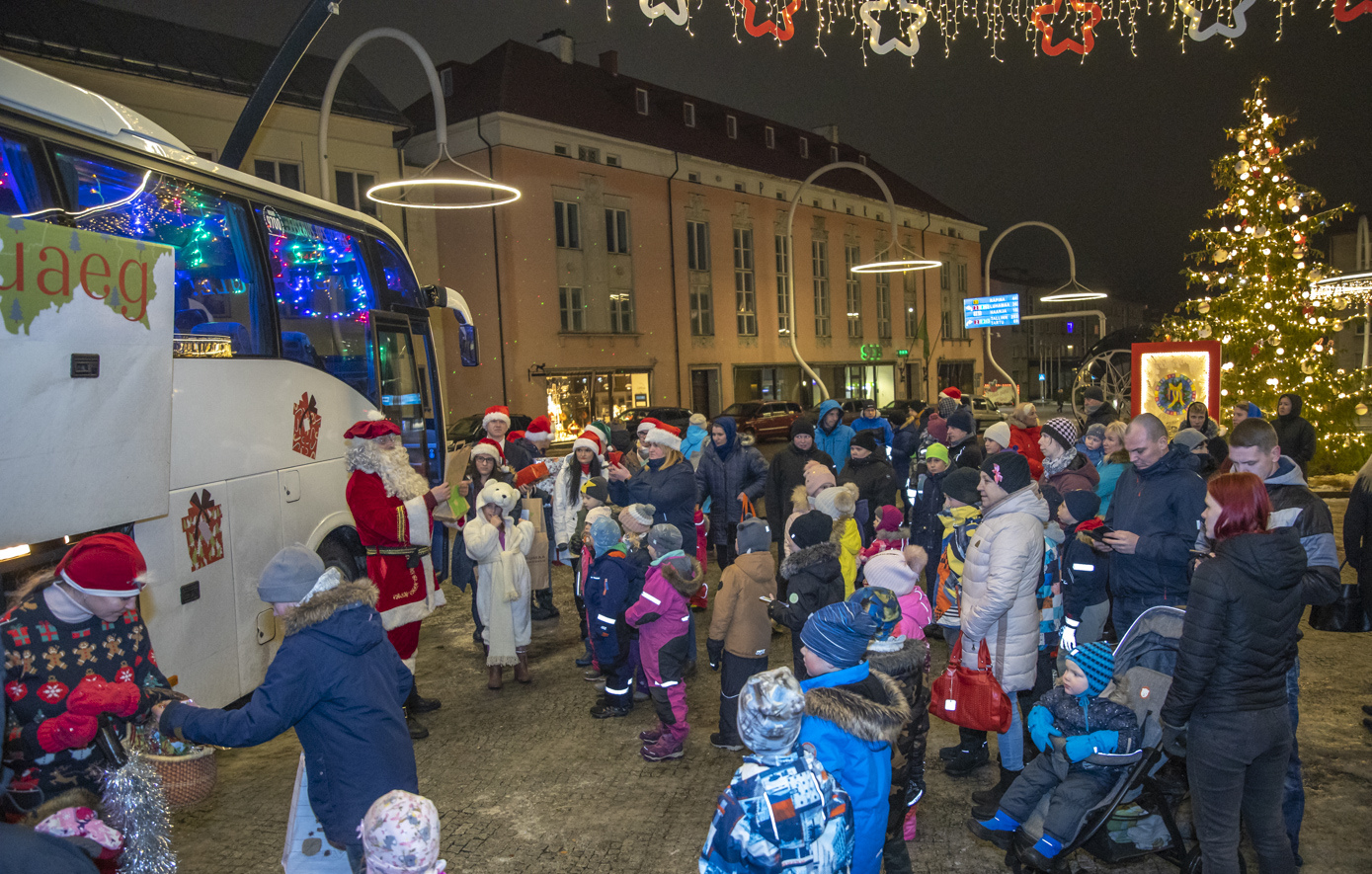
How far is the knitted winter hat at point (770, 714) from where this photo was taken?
7.73ft

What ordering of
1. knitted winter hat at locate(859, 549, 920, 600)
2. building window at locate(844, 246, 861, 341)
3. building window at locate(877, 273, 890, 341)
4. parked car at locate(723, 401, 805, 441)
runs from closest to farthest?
knitted winter hat at locate(859, 549, 920, 600) < parked car at locate(723, 401, 805, 441) < building window at locate(844, 246, 861, 341) < building window at locate(877, 273, 890, 341)

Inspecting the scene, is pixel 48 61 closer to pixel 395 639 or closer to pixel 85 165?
pixel 85 165

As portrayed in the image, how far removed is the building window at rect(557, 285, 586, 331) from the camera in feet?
102

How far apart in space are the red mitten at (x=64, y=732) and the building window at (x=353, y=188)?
2561 cm

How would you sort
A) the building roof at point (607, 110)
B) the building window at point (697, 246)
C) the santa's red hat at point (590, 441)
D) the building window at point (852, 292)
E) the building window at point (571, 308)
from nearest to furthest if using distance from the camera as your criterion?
1. the santa's red hat at point (590, 441)
2. the building window at point (571, 308)
3. the building roof at point (607, 110)
4. the building window at point (697, 246)
5. the building window at point (852, 292)

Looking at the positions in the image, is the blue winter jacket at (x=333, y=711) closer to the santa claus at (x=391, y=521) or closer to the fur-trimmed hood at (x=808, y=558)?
the fur-trimmed hood at (x=808, y=558)

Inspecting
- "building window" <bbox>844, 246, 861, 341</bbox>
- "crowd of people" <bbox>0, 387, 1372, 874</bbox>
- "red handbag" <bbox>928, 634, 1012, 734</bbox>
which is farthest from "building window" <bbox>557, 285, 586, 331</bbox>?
"red handbag" <bbox>928, 634, 1012, 734</bbox>

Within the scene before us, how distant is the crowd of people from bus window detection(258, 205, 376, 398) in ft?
4.77

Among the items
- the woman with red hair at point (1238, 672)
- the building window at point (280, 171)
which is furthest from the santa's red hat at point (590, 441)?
the building window at point (280, 171)

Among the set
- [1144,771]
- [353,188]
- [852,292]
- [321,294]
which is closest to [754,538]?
[1144,771]

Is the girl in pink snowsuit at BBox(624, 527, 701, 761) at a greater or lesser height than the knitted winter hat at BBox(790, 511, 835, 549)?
lesser

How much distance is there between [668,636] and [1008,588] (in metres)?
2.10

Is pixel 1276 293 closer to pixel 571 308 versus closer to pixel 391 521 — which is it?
pixel 391 521

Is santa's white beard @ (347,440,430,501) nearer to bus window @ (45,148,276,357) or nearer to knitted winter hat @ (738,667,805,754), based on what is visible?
bus window @ (45,148,276,357)
